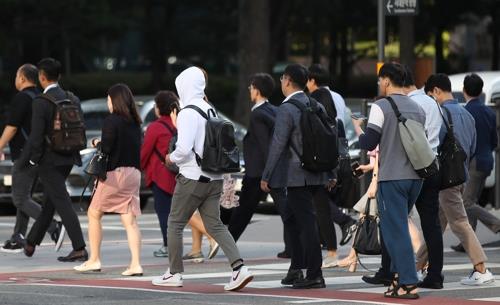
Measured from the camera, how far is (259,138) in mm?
13719

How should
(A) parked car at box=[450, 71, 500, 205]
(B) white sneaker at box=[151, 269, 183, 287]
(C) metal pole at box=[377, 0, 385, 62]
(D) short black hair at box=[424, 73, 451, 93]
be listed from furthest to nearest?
(A) parked car at box=[450, 71, 500, 205] < (C) metal pole at box=[377, 0, 385, 62] < (D) short black hair at box=[424, 73, 451, 93] < (B) white sneaker at box=[151, 269, 183, 287]

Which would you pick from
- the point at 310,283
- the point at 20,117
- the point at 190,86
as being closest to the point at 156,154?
the point at 20,117

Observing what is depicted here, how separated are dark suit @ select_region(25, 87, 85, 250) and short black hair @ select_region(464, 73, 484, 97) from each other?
379cm

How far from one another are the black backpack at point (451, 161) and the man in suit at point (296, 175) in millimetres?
923

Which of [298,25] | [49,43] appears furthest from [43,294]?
→ [298,25]

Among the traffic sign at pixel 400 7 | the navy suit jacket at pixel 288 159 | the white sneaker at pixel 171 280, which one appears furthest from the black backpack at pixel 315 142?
the traffic sign at pixel 400 7

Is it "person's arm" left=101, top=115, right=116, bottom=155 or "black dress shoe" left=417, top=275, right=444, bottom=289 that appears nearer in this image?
"black dress shoe" left=417, top=275, right=444, bottom=289

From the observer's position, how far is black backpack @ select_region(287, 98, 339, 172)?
11391 mm

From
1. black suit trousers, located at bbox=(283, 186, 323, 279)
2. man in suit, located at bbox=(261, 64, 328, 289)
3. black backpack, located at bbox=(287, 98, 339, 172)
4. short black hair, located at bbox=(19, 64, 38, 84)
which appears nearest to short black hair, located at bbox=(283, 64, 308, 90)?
man in suit, located at bbox=(261, 64, 328, 289)

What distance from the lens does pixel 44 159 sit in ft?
46.0

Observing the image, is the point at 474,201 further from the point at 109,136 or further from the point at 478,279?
the point at 109,136

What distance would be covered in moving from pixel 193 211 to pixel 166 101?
2.91 metres

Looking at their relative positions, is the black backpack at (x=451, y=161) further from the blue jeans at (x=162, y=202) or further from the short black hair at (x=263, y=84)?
the blue jeans at (x=162, y=202)

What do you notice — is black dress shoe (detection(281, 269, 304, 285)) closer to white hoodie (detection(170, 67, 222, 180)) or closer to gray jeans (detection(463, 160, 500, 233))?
white hoodie (detection(170, 67, 222, 180))
